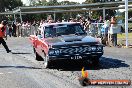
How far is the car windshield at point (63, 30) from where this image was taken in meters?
13.4

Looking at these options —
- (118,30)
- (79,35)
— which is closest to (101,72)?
(79,35)

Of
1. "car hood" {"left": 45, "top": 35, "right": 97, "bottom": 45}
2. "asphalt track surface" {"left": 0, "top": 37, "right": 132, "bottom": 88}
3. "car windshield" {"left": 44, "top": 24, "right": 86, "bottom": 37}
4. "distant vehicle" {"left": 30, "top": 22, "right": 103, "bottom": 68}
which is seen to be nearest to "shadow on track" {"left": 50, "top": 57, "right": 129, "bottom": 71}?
"asphalt track surface" {"left": 0, "top": 37, "right": 132, "bottom": 88}

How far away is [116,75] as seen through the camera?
10258 mm

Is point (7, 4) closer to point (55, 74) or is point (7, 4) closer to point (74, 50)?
point (74, 50)

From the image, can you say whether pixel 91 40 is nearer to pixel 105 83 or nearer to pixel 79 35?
pixel 79 35

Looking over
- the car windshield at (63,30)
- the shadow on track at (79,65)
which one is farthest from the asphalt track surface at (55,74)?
the car windshield at (63,30)

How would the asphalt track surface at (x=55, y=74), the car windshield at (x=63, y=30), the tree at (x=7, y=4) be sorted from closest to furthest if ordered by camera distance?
the asphalt track surface at (x=55, y=74)
the car windshield at (x=63, y=30)
the tree at (x=7, y=4)

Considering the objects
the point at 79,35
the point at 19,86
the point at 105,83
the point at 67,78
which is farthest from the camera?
the point at 79,35

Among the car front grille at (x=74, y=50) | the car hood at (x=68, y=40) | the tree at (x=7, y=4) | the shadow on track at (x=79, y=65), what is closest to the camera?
the car front grille at (x=74, y=50)

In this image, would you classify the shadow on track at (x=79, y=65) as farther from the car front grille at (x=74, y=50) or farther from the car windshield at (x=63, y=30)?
the car windshield at (x=63, y=30)

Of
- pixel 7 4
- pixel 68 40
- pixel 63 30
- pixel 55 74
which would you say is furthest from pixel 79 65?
pixel 7 4

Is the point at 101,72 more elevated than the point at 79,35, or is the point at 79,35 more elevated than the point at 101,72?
the point at 79,35

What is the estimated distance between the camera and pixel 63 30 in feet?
44.4

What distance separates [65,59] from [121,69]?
182 cm
